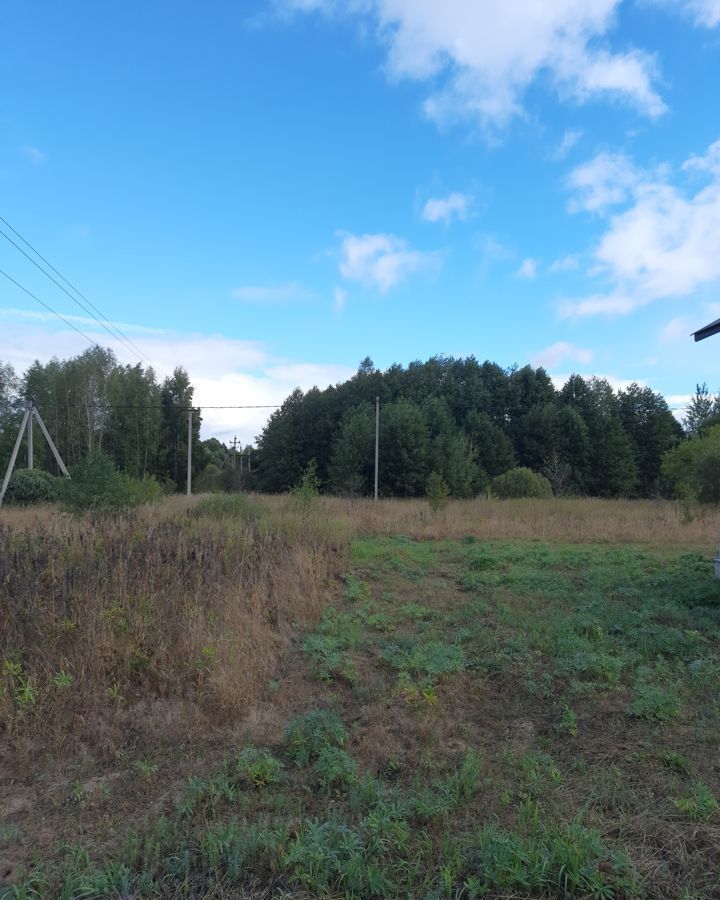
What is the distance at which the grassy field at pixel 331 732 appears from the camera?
238cm

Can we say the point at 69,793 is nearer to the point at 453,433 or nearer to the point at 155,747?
the point at 155,747

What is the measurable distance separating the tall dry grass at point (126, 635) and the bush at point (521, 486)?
20.2 meters

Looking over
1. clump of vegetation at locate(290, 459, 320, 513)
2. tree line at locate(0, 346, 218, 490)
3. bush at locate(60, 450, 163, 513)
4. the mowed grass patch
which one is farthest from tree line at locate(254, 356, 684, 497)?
the mowed grass patch

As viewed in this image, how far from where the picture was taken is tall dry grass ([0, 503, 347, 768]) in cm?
372

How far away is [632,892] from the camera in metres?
2.22

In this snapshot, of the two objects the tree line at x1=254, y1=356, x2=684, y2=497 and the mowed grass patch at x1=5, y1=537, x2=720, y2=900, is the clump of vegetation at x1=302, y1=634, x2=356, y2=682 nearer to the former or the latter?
the mowed grass patch at x1=5, y1=537, x2=720, y2=900

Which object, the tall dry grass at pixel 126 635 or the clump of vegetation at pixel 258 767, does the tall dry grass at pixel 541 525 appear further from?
the clump of vegetation at pixel 258 767

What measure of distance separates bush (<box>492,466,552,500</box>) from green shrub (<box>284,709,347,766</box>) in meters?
22.3

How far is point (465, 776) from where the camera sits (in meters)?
3.02

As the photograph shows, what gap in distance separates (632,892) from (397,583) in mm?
5769

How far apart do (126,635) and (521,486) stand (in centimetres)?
2245

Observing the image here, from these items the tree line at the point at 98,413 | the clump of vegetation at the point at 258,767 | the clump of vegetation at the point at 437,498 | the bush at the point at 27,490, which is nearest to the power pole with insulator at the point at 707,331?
the clump of vegetation at the point at 258,767

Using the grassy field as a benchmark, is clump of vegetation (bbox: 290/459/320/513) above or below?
above

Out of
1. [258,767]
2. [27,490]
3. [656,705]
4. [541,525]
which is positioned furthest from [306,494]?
[27,490]
